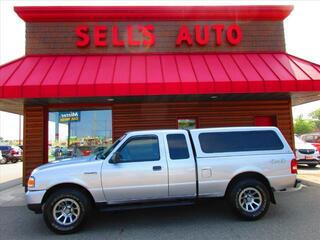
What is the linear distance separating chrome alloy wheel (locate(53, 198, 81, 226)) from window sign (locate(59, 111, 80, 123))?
5699mm

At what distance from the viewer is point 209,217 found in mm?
6895

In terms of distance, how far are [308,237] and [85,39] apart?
9343 millimetres

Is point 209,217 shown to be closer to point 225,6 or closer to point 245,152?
point 245,152

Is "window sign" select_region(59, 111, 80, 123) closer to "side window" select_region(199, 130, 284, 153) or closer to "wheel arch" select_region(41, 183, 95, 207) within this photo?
"wheel arch" select_region(41, 183, 95, 207)

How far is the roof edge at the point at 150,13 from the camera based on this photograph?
11.2 m

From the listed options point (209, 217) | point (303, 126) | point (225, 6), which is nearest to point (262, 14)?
point (225, 6)

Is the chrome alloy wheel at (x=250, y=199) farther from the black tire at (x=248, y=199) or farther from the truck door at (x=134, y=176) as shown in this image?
the truck door at (x=134, y=176)

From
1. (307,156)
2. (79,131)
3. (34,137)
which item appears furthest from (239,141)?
(307,156)

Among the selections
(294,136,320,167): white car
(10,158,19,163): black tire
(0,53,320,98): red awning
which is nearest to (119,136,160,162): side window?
(0,53,320,98): red awning

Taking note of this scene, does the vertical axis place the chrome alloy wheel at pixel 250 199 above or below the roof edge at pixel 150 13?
below

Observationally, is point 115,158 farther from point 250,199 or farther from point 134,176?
point 250,199

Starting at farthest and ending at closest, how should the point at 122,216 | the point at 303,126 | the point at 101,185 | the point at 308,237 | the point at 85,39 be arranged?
1. the point at 303,126
2. the point at 85,39
3. the point at 122,216
4. the point at 101,185
5. the point at 308,237

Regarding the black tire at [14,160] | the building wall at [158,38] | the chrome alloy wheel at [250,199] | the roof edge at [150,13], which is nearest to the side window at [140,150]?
the chrome alloy wheel at [250,199]

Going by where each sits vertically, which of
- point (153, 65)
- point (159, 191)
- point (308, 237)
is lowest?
point (308, 237)
